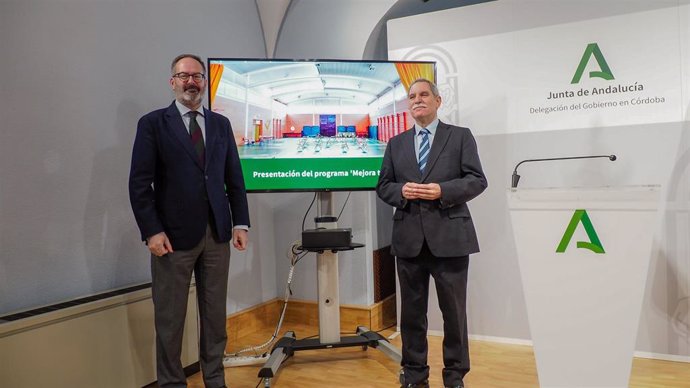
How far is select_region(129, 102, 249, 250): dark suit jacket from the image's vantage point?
2.18 m

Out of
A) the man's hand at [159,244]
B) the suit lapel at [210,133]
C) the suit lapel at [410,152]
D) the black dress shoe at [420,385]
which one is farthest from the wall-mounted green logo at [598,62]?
the man's hand at [159,244]

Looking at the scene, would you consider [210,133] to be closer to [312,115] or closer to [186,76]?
[186,76]

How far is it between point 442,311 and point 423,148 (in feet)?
2.80

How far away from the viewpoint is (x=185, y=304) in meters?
2.28

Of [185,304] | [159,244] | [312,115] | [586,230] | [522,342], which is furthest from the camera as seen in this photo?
[522,342]

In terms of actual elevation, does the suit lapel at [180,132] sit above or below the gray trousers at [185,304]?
above

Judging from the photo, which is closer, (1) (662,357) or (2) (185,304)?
(2) (185,304)

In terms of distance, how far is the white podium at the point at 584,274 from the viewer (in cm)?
192

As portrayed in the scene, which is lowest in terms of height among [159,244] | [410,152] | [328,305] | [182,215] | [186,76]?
[328,305]

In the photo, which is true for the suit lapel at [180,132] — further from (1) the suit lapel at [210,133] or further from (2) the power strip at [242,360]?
(2) the power strip at [242,360]

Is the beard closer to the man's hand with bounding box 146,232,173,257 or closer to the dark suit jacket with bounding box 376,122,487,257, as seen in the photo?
the man's hand with bounding box 146,232,173,257

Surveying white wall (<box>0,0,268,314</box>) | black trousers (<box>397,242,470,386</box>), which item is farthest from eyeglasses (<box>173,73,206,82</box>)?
black trousers (<box>397,242,470,386</box>)

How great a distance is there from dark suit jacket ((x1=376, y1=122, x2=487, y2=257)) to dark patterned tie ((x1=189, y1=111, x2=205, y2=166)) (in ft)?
3.13

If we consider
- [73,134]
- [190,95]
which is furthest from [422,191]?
[73,134]
